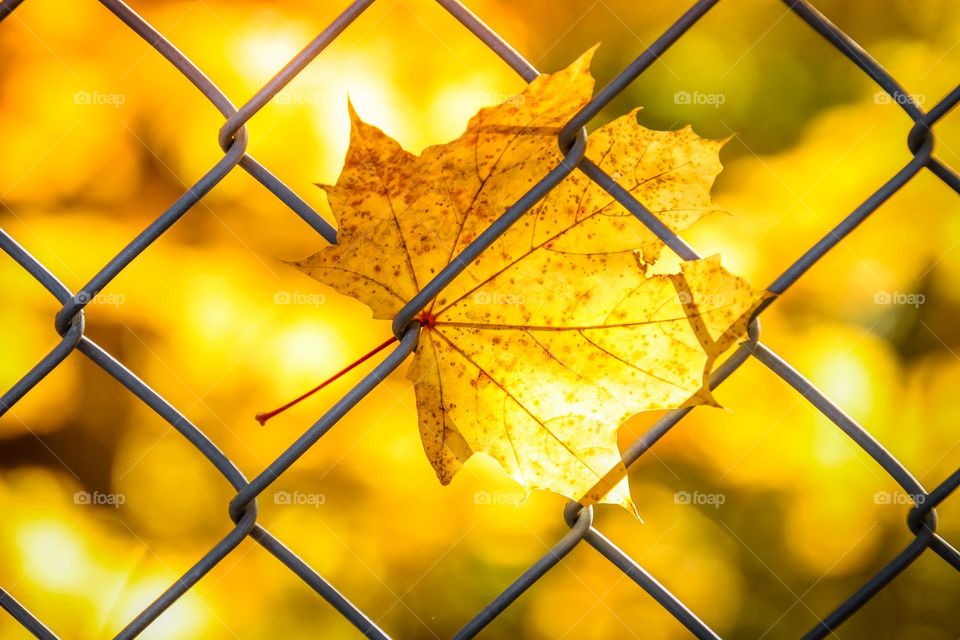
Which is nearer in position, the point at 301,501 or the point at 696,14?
the point at 696,14

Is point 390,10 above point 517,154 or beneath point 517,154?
above

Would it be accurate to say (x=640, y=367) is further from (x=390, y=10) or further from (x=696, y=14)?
(x=390, y=10)

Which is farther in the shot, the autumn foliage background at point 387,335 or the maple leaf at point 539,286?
the autumn foliage background at point 387,335

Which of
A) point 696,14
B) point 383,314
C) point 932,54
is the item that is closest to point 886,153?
point 932,54

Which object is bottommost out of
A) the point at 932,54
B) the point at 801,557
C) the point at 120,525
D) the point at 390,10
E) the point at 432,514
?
the point at 801,557

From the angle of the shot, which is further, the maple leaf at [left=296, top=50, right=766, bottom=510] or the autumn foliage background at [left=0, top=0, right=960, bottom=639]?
the autumn foliage background at [left=0, top=0, right=960, bottom=639]
